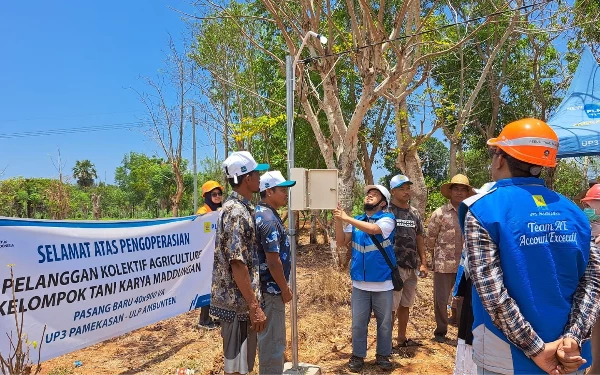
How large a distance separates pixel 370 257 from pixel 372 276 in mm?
178

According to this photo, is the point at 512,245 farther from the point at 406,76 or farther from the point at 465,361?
the point at 406,76

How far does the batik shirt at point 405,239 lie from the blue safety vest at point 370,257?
1.67ft

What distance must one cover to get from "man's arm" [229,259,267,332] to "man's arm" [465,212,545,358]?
4.75ft

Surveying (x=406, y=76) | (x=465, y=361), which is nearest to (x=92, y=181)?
(x=406, y=76)

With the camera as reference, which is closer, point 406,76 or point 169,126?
point 406,76

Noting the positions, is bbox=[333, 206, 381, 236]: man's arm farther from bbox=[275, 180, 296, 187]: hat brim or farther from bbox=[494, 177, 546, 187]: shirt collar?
bbox=[494, 177, 546, 187]: shirt collar

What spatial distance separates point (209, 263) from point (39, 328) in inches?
94.8

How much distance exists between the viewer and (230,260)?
2727 mm

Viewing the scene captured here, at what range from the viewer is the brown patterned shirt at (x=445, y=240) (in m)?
5.05

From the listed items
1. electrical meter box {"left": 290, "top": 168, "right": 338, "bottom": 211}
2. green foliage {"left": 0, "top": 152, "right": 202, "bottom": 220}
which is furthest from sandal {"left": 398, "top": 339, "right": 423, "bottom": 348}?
green foliage {"left": 0, "top": 152, "right": 202, "bottom": 220}

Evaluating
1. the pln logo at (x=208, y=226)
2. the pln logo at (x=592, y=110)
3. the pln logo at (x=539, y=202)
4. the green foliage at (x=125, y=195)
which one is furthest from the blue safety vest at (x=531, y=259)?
the green foliage at (x=125, y=195)

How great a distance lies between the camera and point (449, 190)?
16.7ft

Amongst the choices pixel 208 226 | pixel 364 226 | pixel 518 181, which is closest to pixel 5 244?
pixel 208 226

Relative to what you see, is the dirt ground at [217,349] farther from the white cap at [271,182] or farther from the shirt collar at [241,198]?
the shirt collar at [241,198]
